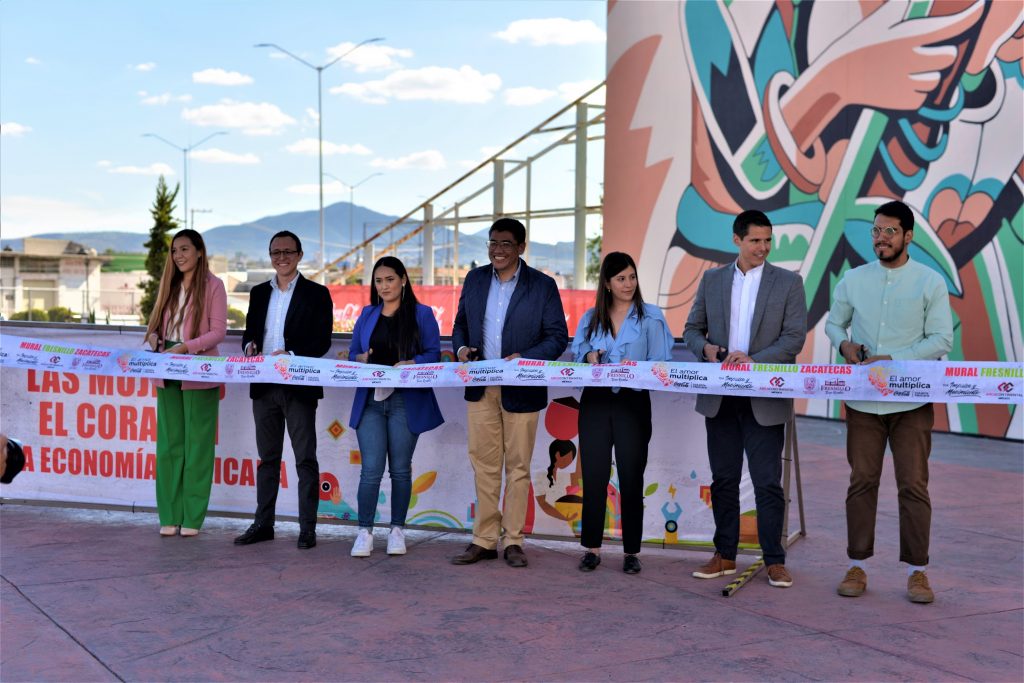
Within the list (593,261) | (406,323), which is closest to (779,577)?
(406,323)

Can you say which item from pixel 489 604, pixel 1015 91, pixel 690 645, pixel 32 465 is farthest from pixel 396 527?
pixel 1015 91

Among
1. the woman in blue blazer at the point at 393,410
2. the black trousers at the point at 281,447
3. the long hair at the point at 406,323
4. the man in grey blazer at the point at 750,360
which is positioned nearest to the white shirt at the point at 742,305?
the man in grey blazer at the point at 750,360

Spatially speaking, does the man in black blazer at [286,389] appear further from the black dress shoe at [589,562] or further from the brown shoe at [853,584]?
the brown shoe at [853,584]

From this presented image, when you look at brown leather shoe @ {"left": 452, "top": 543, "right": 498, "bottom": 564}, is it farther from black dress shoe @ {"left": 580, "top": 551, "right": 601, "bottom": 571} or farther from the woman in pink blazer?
the woman in pink blazer

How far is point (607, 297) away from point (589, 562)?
61.9 inches

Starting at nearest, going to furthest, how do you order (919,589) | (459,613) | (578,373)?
(459,613)
(919,589)
(578,373)

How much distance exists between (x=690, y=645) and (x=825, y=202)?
34.6 ft

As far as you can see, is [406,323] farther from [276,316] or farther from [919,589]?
[919,589]

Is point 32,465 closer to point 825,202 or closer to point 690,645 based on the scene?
point 690,645

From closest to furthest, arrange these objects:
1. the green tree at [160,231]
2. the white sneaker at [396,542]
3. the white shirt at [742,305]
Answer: the white shirt at [742,305] < the white sneaker at [396,542] < the green tree at [160,231]

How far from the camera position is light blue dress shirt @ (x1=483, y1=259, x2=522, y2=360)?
248 inches

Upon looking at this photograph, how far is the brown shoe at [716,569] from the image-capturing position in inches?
234

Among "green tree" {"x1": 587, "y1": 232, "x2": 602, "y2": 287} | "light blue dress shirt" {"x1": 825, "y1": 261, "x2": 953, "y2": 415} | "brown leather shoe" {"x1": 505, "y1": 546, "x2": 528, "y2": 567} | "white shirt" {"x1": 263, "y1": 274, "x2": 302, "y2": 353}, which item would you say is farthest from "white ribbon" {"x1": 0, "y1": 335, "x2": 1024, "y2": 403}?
"green tree" {"x1": 587, "y1": 232, "x2": 602, "y2": 287}

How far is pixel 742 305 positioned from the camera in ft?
19.5
